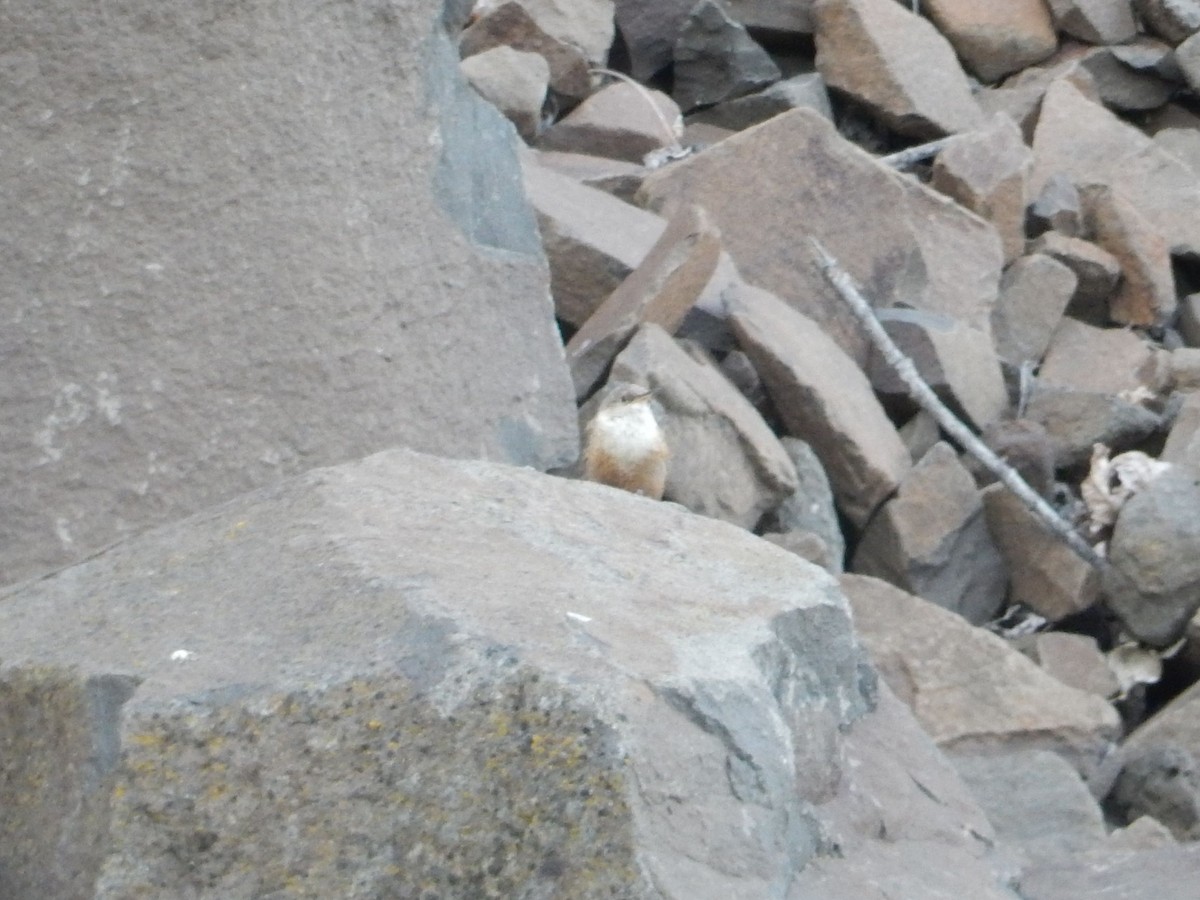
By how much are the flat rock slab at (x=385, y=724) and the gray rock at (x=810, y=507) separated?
330 cm

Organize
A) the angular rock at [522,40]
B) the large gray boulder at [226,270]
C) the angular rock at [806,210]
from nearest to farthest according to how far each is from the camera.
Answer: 1. the large gray boulder at [226,270]
2. the angular rock at [806,210]
3. the angular rock at [522,40]

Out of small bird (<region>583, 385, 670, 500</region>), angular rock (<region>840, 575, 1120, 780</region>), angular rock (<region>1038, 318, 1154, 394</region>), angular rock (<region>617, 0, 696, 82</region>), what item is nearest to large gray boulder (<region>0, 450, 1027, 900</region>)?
angular rock (<region>840, 575, 1120, 780</region>)

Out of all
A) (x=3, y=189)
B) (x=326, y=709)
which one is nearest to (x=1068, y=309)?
(x=3, y=189)

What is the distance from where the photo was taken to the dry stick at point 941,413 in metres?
6.70

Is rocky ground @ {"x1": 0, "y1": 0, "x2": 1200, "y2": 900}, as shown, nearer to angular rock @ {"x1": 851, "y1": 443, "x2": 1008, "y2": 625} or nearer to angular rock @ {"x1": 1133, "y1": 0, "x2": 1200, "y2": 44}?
angular rock @ {"x1": 851, "y1": 443, "x2": 1008, "y2": 625}

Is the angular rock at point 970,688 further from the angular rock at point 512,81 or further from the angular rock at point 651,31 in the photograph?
the angular rock at point 651,31

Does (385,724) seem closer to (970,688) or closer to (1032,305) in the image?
(970,688)

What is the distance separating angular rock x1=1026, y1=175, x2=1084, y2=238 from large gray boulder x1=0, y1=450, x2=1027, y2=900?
6.27 metres

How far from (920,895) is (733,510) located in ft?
10.5

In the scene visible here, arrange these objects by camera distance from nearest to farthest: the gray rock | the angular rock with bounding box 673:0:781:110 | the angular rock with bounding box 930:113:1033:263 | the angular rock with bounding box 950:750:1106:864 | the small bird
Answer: the angular rock with bounding box 950:750:1106:864
the small bird
the gray rock
the angular rock with bounding box 930:113:1033:263
the angular rock with bounding box 673:0:781:110

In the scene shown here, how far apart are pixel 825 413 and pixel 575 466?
1.42m

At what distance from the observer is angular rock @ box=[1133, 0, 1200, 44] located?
34.6 feet

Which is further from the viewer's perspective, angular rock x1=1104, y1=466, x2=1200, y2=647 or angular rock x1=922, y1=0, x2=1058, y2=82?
angular rock x1=922, y1=0, x2=1058, y2=82

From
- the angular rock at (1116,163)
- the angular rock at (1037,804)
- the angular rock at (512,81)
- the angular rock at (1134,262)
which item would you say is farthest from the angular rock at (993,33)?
the angular rock at (1037,804)
